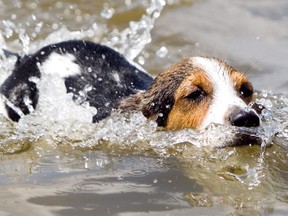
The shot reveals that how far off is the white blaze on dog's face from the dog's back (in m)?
0.87

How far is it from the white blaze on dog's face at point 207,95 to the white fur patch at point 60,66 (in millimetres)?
1371

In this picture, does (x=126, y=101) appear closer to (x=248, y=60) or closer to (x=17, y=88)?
(x=17, y=88)

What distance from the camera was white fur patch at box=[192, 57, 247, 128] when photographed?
621 centimetres

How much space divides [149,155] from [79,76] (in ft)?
5.10

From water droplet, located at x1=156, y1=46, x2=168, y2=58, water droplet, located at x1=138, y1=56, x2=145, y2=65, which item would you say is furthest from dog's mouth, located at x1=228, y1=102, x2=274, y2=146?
water droplet, located at x1=156, y1=46, x2=168, y2=58

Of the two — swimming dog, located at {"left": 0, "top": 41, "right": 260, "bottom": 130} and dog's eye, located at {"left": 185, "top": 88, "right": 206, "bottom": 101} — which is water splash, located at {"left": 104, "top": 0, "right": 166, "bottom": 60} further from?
dog's eye, located at {"left": 185, "top": 88, "right": 206, "bottom": 101}

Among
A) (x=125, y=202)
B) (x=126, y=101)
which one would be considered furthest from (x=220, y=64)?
(x=125, y=202)

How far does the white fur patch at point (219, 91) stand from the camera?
621 centimetres

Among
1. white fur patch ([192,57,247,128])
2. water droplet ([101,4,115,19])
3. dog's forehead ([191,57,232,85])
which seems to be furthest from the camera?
water droplet ([101,4,115,19])

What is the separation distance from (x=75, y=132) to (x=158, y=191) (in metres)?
1.60

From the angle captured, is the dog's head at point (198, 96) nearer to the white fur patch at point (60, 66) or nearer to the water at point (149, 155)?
the water at point (149, 155)

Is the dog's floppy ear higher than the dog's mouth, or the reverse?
the dog's floppy ear

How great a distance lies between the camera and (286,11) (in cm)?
1071

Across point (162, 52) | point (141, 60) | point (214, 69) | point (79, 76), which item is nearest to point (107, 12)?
point (162, 52)
